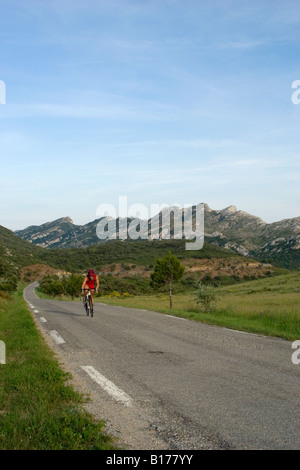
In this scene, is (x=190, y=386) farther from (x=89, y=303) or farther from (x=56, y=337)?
(x=89, y=303)

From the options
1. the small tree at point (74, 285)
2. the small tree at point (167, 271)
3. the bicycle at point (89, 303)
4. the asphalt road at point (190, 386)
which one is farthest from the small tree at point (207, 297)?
the small tree at point (74, 285)

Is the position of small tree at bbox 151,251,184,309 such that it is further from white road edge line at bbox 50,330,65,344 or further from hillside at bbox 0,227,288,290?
hillside at bbox 0,227,288,290

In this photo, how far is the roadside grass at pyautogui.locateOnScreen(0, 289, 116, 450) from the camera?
4.27 metres

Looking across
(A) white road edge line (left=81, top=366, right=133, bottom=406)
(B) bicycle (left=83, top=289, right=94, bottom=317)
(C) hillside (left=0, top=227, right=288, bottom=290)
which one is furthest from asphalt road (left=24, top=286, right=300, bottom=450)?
(C) hillside (left=0, top=227, right=288, bottom=290)

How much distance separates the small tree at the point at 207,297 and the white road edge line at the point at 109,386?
14.3 meters

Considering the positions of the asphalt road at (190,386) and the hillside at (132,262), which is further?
the hillside at (132,262)

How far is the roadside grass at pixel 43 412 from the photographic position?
4.27 metres

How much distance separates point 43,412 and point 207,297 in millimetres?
17410

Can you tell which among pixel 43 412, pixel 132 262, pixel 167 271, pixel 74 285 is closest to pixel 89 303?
pixel 43 412

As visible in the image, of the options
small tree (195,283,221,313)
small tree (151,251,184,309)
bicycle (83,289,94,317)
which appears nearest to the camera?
bicycle (83,289,94,317)

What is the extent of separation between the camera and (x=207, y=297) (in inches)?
861

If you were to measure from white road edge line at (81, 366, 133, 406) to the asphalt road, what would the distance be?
0.5 inches

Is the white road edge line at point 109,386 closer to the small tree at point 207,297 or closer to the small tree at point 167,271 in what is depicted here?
the small tree at point 207,297

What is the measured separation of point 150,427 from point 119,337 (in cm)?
694
